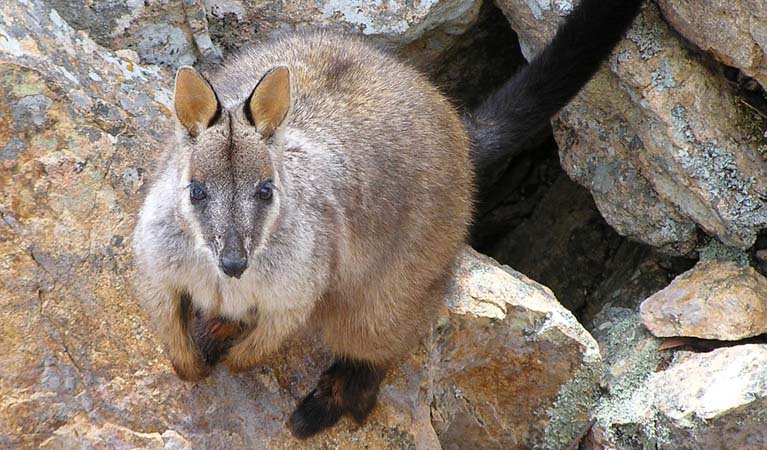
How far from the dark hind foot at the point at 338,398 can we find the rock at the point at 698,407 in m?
1.09

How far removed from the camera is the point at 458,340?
4.52 meters

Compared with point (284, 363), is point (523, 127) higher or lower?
higher

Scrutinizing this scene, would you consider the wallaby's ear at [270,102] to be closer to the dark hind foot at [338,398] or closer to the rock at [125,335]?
the rock at [125,335]

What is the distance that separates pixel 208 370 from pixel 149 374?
0.23 metres

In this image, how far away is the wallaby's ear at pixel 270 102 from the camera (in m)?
3.40

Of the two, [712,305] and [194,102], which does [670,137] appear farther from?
[194,102]

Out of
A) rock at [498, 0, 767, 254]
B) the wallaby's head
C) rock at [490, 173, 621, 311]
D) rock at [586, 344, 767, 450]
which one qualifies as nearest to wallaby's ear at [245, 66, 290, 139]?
the wallaby's head

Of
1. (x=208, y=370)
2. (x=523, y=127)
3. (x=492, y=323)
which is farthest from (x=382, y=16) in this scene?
(x=208, y=370)

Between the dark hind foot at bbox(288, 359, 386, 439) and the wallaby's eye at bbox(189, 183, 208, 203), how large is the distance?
1143mm

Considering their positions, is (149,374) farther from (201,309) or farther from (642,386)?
(642,386)

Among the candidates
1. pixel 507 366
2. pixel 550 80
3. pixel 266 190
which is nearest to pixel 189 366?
pixel 266 190

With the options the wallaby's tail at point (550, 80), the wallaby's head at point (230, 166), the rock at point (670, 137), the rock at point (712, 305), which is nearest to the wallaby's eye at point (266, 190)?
the wallaby's head at point (230, 166)

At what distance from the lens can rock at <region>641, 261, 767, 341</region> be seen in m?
4.36

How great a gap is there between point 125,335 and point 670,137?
8.30ft
